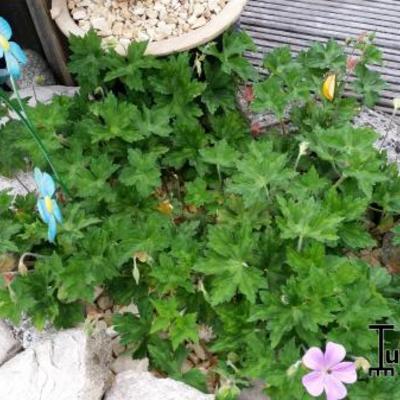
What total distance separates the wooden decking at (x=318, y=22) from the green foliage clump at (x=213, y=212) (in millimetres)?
378

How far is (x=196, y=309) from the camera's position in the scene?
2287mm

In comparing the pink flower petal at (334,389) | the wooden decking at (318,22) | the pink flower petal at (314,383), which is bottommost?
the pink flower petal at (334,389)

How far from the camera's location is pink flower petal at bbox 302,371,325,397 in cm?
192

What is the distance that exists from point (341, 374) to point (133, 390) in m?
0.60

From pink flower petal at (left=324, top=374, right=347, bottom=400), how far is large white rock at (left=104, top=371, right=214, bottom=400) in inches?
13.9

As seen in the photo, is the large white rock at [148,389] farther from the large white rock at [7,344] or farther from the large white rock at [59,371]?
the large white rock at [7,344]

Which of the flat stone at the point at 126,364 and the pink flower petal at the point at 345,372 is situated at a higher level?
the pink flower petal at the point at 345,372

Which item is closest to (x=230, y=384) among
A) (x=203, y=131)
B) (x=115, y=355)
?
(x=115, y=355)

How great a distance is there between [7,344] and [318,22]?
1792 millimetres

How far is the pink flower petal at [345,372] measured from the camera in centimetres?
193

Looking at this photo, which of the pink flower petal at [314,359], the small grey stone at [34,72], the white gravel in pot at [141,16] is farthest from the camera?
the small grey stone at [34,72]

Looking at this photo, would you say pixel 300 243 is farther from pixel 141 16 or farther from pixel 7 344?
pixel 141 16

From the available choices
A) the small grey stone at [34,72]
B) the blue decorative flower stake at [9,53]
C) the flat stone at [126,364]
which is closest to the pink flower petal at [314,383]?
the flat stone at [126,364]

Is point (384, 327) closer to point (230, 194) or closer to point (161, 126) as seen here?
point (230, 194)
